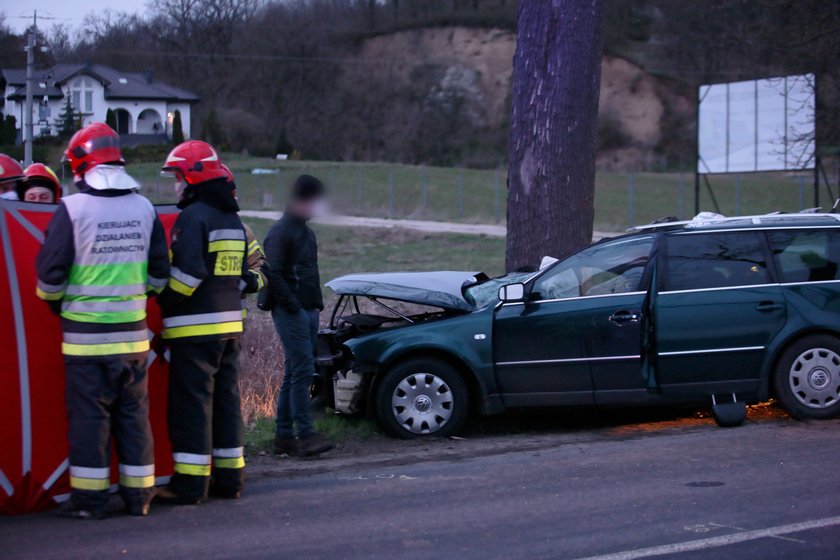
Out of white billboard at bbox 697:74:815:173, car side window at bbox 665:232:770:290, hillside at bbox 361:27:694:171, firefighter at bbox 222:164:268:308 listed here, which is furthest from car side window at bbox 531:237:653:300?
hillside at bbox 361:27:694:171

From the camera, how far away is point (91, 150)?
577cm

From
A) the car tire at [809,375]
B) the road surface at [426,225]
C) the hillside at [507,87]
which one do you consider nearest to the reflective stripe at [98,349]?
the car tire at [809,375]

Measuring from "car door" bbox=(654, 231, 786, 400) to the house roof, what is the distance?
1244 cm

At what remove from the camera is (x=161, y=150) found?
19.5 metres

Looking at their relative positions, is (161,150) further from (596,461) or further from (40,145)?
(596,461)

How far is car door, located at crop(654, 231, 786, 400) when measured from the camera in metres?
8.22

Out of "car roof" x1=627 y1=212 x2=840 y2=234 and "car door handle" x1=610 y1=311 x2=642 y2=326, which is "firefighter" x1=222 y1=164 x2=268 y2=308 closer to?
"car door handle" x1=610 y1=311 x2=642 y2=326

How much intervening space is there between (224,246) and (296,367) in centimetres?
153

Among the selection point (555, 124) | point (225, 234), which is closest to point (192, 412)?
point (225, 234)

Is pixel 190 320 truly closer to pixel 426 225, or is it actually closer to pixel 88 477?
pixel 88 477

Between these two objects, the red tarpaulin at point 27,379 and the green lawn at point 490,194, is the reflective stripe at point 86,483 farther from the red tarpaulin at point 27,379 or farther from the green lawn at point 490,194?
the green lawn at point 490,194

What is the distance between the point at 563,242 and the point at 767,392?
10.5ft

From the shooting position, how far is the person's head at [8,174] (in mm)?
7441

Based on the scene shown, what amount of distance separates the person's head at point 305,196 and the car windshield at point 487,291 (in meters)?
1.63
